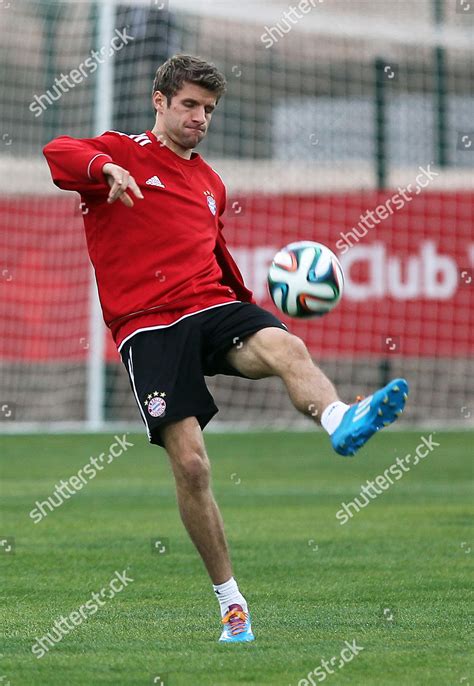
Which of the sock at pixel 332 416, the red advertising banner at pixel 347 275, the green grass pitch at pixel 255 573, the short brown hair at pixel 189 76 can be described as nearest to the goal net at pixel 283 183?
the red advertising banner at pixel 347 275

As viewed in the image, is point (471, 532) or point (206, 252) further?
point (471, 532)

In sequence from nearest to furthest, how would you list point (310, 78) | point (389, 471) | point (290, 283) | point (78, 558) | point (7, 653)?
point (7, 653) → point (290, 283) → point (78, 558) → point (389, 471) → point (310, 78)

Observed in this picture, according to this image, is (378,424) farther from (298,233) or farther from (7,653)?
(298,233)

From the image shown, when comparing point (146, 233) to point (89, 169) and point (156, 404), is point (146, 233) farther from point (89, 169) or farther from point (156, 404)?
point (156, 404)

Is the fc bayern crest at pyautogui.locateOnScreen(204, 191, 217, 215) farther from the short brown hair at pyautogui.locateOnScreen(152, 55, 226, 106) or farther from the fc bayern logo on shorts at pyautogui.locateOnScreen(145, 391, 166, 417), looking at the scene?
the fc bayern logo on shorts at pyautogui.locateOnScreen(145, 391, 166, 417)

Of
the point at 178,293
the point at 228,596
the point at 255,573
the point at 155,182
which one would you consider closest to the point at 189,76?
the point at 155,182

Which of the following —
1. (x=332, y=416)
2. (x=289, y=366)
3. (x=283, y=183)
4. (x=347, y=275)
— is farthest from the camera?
(x=283, y=183)

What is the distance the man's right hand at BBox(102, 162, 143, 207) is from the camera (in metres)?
5.54

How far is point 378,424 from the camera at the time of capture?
16.5 feet

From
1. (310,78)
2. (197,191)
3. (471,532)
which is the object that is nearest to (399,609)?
(197,191)

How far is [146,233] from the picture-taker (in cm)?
599

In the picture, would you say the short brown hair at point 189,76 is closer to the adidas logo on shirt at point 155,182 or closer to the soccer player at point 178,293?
the soccer player at point 178,293

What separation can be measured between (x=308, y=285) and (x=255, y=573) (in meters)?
2.25

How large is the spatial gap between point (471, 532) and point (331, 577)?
2.01 meters
